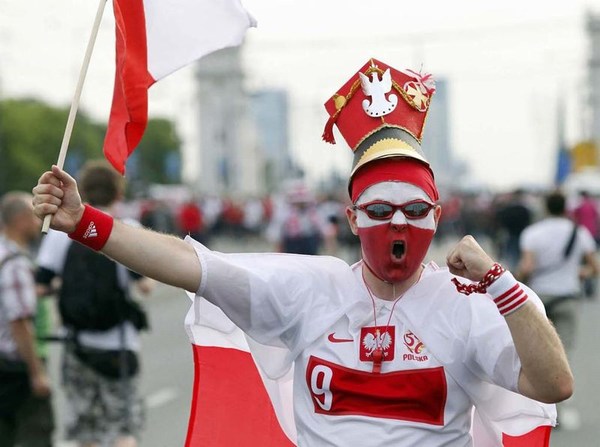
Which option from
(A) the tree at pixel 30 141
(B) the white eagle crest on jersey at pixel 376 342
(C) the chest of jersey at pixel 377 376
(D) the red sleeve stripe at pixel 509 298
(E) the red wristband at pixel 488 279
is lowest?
(C) the chest of jersey at pixel 377 376

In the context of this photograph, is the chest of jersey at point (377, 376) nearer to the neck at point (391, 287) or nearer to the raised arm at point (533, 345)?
the neck at point (391, 287)

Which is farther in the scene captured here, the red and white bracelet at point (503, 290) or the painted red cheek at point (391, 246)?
the painted red cheek at point (391, 246)

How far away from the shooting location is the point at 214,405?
14.6ft

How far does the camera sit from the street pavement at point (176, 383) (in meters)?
10.3

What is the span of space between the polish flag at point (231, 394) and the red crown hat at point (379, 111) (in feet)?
2.23

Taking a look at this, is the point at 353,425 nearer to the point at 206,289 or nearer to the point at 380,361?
the point at 380,361

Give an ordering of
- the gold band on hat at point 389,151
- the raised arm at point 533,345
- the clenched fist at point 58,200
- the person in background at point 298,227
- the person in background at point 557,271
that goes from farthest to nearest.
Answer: the person in background at point 298,227, the person in background at point 557,271, the gold band on hat at point 389,151, the clenched fist at point 58,200, the raised arm at point 533,345

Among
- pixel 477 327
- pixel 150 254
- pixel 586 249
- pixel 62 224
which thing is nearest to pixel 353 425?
pixel 477 327

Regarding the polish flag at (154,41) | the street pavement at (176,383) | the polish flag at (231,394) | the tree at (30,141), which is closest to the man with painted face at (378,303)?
the polish flag at (231,394)

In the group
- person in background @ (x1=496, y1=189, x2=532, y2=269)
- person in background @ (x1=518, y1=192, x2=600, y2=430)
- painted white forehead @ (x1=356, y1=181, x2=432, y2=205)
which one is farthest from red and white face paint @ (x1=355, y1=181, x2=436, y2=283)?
person in background @ (x1=496, y1=189, x2=532, y2=269)

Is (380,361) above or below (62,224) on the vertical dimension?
below

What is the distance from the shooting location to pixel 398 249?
4.06 m

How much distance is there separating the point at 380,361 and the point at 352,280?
33 cm

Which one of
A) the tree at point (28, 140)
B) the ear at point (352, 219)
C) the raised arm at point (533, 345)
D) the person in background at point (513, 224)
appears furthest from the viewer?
the tree at point (28, 140)
